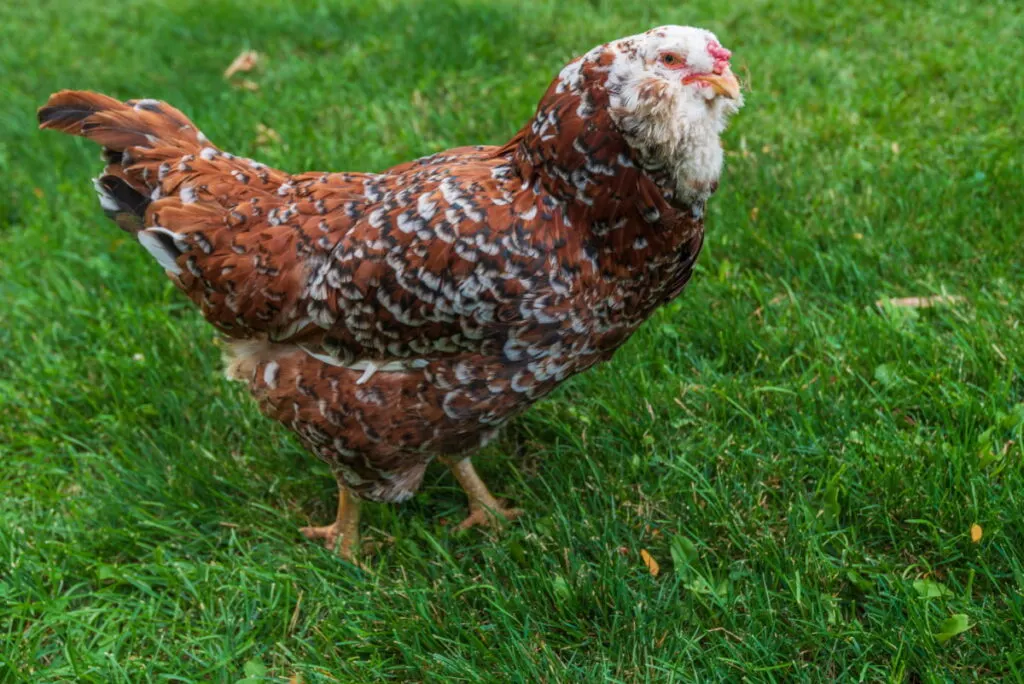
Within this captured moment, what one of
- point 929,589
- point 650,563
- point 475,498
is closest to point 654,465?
point 650,563

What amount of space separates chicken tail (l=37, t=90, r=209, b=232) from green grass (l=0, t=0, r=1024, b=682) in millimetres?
906

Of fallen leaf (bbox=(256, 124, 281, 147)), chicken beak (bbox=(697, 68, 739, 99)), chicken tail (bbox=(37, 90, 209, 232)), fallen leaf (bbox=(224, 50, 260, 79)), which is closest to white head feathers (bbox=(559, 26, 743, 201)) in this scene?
chicken beak (bbox=(697, 68, 739, 99))

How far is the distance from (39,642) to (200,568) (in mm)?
494

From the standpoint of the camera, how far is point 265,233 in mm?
2504

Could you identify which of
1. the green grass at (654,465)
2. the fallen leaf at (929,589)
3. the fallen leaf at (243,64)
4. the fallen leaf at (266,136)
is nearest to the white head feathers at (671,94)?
the green grass at (654,465)

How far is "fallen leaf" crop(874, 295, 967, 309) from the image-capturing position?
314cm

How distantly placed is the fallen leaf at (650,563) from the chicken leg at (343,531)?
0.98 meters

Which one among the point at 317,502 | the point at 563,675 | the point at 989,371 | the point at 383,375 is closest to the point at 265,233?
the point at 383,375

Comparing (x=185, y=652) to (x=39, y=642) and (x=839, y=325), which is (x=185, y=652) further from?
(x=839, y=325)

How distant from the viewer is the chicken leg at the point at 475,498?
2918 mm

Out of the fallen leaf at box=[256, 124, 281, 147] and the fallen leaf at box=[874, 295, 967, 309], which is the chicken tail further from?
the fallen leaf at box=[874, 295, 967, 309]

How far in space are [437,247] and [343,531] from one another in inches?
47.3

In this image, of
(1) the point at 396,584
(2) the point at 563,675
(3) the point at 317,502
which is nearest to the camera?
(2) the point at 563,675

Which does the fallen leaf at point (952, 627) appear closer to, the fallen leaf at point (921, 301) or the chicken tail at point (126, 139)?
the fallen leaf at point (921, 301)
